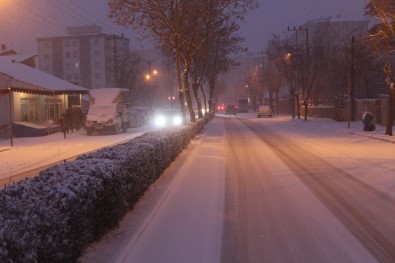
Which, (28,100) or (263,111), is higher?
(28,100)

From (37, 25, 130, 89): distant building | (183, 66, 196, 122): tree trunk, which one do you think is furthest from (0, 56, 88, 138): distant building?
(37, 25, 130, 89): distant building

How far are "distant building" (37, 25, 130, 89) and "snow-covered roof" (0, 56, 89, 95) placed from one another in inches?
2510

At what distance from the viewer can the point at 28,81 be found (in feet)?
121

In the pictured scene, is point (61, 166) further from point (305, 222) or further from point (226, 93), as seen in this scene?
point (226, 93)

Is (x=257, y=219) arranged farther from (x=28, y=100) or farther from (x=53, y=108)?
(x=53, y=108)

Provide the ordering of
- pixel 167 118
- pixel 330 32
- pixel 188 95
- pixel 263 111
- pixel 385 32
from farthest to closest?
Answer: pixel 330 32, pixel 263 111, pixel 167 118, pixel 188 95, pixel 385 32

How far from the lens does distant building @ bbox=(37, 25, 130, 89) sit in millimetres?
108625

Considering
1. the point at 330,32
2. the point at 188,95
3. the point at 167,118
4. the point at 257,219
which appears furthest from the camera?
the point at 330,32

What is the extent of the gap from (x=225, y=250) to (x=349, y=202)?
13.0ft

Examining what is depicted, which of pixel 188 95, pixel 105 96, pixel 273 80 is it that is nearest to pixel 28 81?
pixel 105 96

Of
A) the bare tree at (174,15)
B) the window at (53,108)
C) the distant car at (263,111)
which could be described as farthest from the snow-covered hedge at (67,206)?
the distant car at (263,111)

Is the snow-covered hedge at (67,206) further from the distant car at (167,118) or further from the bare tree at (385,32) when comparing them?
the distant car at (167,118)

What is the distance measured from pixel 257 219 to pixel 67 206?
12.7 feet

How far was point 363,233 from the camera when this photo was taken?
719 cm
